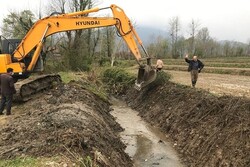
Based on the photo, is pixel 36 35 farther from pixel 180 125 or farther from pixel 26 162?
pixel 26 162

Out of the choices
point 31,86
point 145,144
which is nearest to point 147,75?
point 145,144

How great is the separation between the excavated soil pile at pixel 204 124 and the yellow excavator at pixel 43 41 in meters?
1.81

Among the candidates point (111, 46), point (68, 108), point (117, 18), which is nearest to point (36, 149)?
point (68, 108)

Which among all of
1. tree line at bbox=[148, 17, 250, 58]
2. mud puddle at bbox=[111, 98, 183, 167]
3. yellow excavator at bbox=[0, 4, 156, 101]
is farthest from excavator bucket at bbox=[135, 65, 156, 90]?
tree line at bbox=[148, 17, 250, 58]

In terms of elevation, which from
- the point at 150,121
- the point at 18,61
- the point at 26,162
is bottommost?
the point at 150,121

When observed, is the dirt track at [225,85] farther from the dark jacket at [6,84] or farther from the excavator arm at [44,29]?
the dark jacket at [6,84]

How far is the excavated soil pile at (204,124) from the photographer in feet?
32.7

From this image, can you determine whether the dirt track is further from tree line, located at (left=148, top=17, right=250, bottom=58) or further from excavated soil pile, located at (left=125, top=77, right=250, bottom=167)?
tree line, located at (left=148, top=17, right=250, bottom=58)

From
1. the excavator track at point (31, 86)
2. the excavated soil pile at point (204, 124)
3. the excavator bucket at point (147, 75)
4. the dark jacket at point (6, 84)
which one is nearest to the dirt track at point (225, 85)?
the excavated soil pile at point (204, 124)

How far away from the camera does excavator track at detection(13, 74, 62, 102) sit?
15.2m

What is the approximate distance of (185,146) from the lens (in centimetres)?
1240

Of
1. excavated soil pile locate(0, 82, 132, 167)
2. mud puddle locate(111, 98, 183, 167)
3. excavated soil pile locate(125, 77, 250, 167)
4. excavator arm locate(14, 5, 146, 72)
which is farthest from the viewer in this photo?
excavator arm locate(14, 5, 146, 72)

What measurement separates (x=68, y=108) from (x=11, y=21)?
36.8 metres

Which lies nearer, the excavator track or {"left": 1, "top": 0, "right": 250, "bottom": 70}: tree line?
the excavator track
